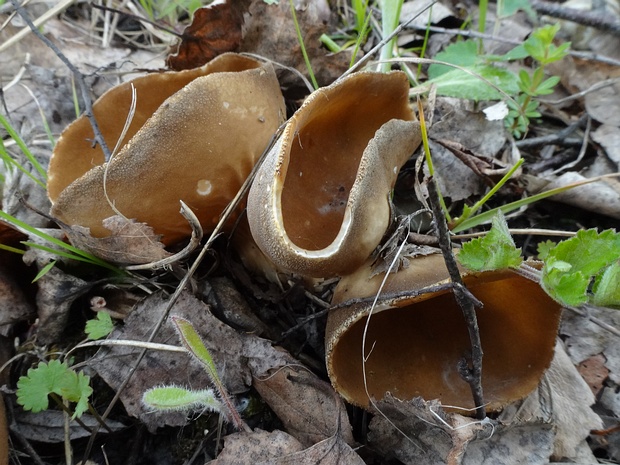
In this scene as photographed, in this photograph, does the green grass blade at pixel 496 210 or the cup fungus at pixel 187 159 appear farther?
the green grass blade at pixel 496 210

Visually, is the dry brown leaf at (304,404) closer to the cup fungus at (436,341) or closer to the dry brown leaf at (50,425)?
the cup fungus at (436,341)

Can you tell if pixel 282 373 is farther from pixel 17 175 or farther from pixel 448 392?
pixel 17 175

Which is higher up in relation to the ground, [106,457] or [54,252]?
[54,252]

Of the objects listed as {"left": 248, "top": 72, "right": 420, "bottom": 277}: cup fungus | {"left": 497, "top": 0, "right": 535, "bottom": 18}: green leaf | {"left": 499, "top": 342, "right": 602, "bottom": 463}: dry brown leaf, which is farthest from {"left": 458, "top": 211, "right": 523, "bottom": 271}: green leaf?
{"left": 497, "top": 0, "right": 535, "bottom": 18}: green leaf

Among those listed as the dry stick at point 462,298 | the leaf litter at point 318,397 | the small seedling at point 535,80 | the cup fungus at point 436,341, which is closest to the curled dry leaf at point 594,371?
the leaf litter at point 318,397

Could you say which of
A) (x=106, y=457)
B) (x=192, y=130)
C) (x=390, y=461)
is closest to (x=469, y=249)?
(x=390, y=461)

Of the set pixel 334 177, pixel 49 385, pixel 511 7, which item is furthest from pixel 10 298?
pixel 511 7
